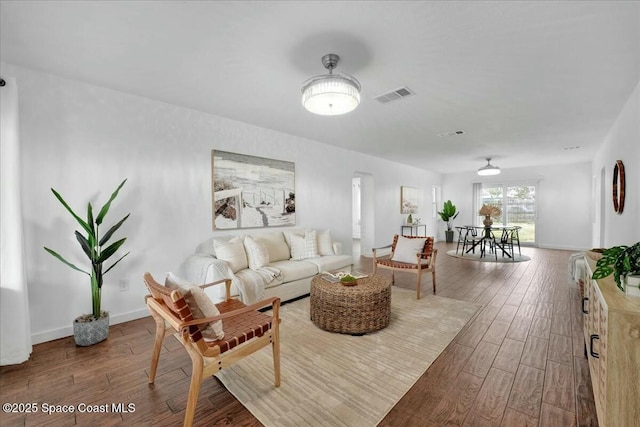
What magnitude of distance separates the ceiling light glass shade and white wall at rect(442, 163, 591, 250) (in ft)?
28.4

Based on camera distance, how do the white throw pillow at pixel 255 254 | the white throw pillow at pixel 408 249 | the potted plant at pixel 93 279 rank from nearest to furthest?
1. the potted plant at pixel 93 279
2. the white throw pillow at pixel 255 254
3. the white throw pillow at pixel 408 249

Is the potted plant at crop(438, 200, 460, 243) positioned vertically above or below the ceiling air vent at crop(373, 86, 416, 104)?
below

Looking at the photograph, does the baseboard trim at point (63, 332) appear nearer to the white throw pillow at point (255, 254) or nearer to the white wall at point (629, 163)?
the white throw pillow at point (255, 254)

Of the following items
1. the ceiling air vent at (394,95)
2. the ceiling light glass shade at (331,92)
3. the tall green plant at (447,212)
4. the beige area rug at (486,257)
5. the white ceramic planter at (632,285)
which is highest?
the ceiling air vent at (394,95)

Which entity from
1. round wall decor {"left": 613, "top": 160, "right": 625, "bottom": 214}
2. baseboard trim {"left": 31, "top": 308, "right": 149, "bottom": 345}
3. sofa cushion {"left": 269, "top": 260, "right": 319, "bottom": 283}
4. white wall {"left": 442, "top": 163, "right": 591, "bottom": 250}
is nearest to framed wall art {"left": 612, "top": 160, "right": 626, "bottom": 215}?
round wall decor {"left": 613, "top": 160, "right": 625, "bottom": 214}

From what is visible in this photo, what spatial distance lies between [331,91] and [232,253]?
228 cm

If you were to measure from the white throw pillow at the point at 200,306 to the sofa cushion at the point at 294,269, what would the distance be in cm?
185

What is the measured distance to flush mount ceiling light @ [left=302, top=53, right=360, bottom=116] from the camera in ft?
6.90

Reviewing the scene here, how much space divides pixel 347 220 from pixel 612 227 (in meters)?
4.25

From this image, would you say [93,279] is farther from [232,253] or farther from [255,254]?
[255,254]

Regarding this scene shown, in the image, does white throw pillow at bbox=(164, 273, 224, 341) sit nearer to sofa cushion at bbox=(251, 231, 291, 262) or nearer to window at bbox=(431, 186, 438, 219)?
sofa cushion at bbox=(251, 231, 291, 262)

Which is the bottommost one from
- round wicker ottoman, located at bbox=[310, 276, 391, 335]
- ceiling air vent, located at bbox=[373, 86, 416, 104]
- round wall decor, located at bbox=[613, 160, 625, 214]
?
round wicker ottoman, located at bbox=[310, 276, 391, 335]

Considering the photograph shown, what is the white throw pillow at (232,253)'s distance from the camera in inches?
132

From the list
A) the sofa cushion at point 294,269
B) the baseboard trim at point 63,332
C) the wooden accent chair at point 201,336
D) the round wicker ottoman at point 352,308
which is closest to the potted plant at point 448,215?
the sofa cushion at point 294,269
